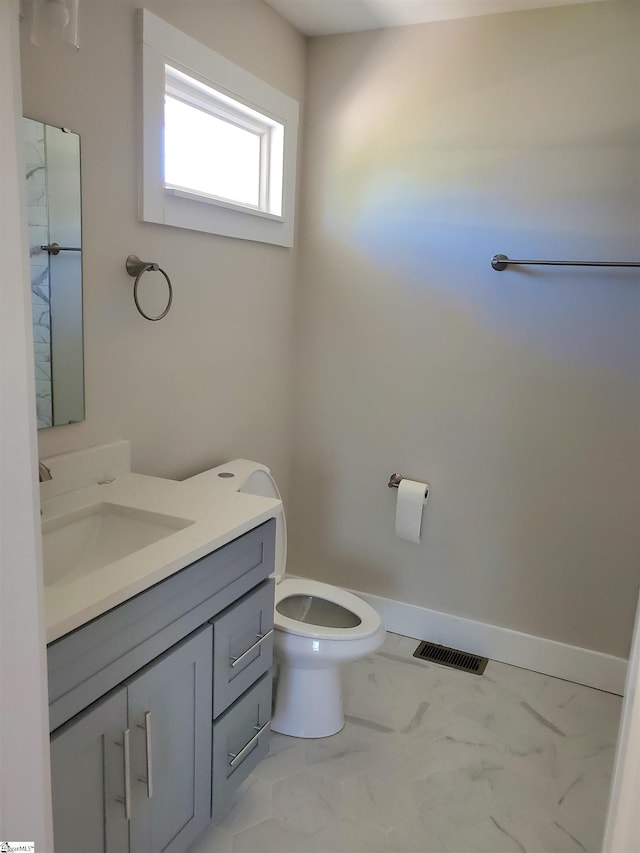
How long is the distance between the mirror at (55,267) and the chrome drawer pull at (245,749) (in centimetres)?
97

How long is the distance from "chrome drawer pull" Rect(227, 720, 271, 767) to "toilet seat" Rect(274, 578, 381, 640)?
11.2 inches

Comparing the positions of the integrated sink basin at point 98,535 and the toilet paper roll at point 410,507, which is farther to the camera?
the toilet paper roll at point 410,507

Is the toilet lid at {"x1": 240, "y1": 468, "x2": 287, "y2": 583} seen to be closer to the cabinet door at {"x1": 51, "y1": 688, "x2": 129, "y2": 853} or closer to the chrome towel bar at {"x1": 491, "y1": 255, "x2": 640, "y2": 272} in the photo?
the cabinet door at {"x1": 51, "y1": 688, "x2": 129, "y2": 853}

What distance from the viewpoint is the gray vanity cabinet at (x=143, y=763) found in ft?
3.93

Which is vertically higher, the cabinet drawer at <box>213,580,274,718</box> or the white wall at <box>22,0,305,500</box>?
the white wall at <box>22,0,305,500</box>

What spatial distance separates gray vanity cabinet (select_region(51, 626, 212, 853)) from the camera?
1.20m

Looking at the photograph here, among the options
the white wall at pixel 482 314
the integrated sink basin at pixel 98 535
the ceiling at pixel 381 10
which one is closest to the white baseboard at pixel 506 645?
the white wall at pixel 482 314

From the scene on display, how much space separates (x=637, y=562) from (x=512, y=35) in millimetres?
1923

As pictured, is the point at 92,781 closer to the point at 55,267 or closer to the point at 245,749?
the point at 245,749

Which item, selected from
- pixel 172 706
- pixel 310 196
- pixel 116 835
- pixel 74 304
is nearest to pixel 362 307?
pixel 310 196

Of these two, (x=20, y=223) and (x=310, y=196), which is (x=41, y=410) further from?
(x=310, y=196)

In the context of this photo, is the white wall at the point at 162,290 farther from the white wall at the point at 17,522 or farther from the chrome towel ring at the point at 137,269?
the white wall at the point at 17,522

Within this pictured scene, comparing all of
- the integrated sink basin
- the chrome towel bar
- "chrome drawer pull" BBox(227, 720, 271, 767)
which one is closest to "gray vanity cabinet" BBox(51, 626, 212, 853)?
"chrome drawer pull" BBox(227, 720, 271, 767)

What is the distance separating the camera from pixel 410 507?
266cm
